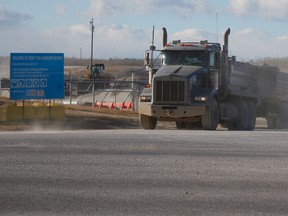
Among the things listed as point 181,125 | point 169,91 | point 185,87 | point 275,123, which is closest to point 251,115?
point 181,125

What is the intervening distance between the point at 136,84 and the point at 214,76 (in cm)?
2236

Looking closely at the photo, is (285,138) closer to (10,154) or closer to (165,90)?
(165,90)

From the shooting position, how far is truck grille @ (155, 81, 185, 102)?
24.5 metres

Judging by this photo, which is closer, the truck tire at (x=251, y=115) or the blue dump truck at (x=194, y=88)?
the blue dump truck at (x=194, y=88)

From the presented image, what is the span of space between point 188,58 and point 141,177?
1415 centimetres

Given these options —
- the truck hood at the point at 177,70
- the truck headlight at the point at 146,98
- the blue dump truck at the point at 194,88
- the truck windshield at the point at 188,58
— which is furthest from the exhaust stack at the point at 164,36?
the truck headlight at the point at 146,98

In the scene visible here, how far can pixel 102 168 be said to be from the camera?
12.7 m

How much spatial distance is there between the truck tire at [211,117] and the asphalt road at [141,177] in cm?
734

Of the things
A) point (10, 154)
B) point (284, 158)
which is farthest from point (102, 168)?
point (284, 158)

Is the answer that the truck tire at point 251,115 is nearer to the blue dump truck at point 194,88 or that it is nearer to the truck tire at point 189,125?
the blue dump truck at point 194,88

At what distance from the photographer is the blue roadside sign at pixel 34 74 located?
34031 millimetres

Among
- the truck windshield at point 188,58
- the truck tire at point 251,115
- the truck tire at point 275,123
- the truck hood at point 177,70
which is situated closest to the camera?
the truck hood at point 177,70

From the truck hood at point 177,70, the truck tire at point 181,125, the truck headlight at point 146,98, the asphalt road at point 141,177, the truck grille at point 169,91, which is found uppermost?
the truck hood at point 177,70

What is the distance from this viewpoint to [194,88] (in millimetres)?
24812
